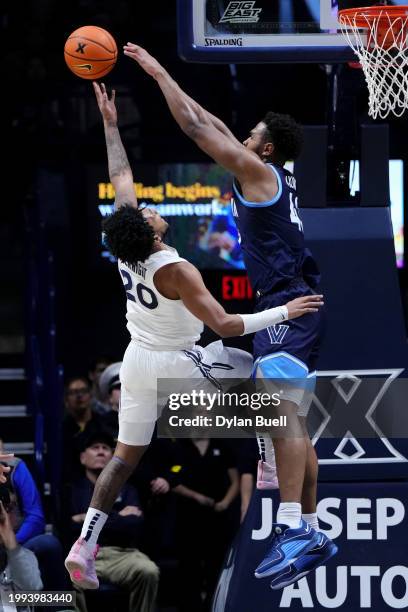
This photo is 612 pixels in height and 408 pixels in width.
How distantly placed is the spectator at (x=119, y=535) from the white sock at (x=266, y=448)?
7.15 feet

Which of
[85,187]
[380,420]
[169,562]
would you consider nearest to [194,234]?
[85,187]

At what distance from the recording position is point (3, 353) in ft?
45.4

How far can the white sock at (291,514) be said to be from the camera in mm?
7289

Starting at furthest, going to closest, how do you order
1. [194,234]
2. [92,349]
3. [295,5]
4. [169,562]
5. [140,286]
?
[92,349], [194,234], [169,562], [295,5], [140,286]

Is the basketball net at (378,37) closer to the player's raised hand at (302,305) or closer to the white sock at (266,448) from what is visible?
the player's raised hand at (302,305)

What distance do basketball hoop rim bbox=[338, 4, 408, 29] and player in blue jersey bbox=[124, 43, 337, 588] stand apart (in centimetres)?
89

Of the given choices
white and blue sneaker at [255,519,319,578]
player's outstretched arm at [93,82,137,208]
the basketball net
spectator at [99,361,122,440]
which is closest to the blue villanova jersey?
player's outstretched arm at [93,82,137,208]

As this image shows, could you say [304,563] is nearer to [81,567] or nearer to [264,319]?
[81,567]

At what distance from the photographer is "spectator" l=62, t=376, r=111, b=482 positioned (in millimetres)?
10023

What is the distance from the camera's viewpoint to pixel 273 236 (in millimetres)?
7344

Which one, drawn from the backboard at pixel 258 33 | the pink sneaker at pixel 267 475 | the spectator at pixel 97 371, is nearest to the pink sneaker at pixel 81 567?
the pink sneaker at pixel 267 475

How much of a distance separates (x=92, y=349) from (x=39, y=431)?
11.2 feet

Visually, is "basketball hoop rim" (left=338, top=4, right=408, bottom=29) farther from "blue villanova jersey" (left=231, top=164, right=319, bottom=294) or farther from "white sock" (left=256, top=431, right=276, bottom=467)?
"white sock" (left=256, top=431, right=276, bottom=467)

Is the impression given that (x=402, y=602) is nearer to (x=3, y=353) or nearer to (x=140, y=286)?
(x=140, y=286)
